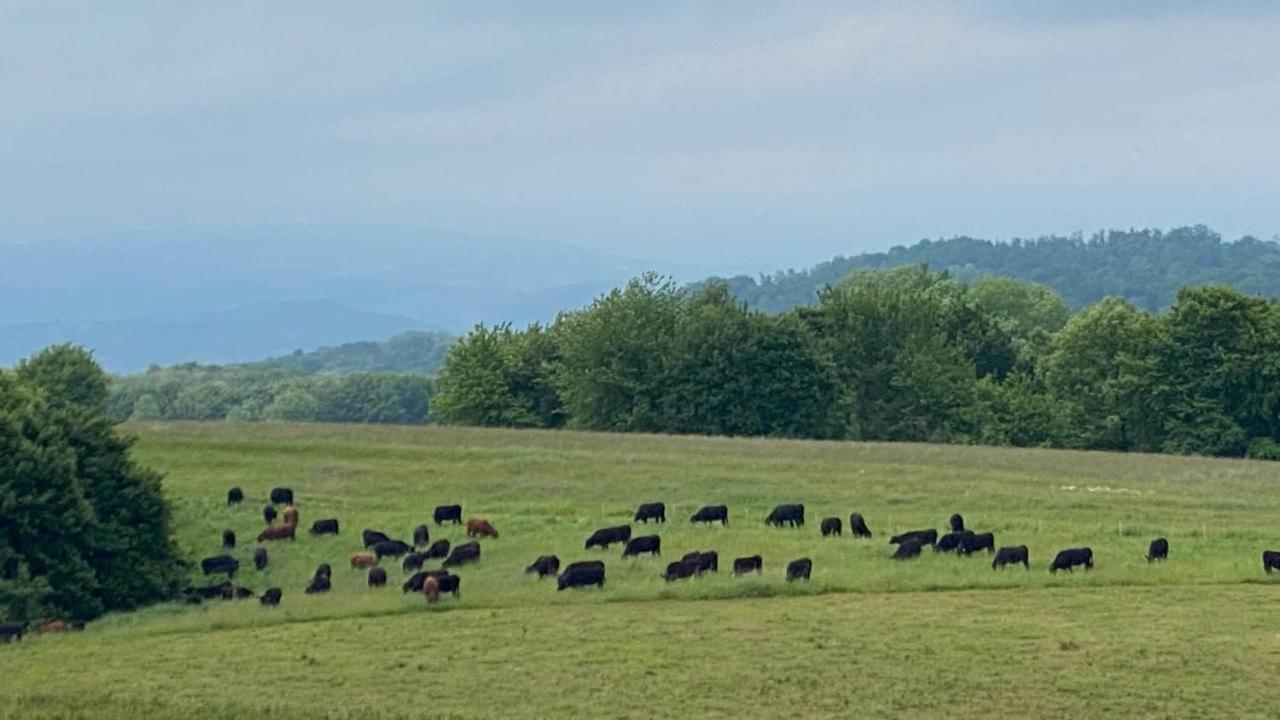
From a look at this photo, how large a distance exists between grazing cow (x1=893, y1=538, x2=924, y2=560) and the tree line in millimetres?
47691

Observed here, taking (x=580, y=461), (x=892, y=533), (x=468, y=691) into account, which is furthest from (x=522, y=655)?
(x=580, y=461)

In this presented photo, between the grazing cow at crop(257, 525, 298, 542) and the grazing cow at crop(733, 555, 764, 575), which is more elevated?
the grazing cow at crop(257, 525, 298, 542)

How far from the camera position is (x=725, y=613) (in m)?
35.9

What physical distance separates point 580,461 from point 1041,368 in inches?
2114

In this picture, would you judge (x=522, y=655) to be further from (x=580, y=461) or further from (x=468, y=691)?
(x=580, y=461)

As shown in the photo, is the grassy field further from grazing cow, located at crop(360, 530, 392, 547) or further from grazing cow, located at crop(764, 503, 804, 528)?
grazing cow, located at crop(360, 530, 392, 547)

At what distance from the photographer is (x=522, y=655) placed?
105 ft

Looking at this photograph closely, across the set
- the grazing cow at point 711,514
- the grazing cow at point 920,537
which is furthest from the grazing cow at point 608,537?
the grazing cow at point 920,537

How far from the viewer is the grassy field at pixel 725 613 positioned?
2839 cm

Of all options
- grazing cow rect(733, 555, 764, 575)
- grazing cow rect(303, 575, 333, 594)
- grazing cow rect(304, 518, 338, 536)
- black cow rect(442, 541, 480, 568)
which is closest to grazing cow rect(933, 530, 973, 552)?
grazing cow rect(733, 555, 764, 575)

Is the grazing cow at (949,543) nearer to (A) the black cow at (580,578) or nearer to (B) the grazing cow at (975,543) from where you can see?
(B) the grazing cow at (975,543)

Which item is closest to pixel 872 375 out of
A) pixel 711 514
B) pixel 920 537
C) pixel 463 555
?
pixel 711 514

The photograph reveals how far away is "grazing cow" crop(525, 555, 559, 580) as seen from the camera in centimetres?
4047

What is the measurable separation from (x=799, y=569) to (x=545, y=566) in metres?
6.45
